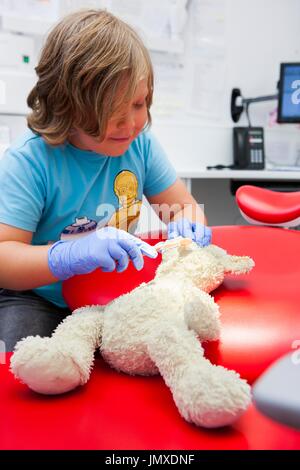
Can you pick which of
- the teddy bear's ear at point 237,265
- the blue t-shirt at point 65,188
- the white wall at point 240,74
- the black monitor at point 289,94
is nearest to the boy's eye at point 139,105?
the blue t-shirt at point 65,188

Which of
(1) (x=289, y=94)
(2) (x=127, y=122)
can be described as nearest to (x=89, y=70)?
(2) (x=127, y=122)

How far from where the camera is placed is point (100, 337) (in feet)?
1.68

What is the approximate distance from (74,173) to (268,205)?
476mm

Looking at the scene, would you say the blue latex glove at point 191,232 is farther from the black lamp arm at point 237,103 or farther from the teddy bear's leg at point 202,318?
the black lamp arm at point 237,103

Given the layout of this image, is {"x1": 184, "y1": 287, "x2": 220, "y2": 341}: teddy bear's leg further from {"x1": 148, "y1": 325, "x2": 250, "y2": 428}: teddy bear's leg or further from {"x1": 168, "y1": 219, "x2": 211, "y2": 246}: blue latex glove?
{"x1": 168, "y1": 219, "x2": 211, "y2": 246}: blue latex glove

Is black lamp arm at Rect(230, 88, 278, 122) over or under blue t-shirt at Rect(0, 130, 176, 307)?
over

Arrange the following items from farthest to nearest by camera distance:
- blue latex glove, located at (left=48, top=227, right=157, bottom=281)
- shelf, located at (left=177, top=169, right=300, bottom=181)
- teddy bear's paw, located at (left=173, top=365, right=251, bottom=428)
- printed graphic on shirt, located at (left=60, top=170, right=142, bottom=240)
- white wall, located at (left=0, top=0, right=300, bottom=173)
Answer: white wall, located at (left=0, top=0, right=300, bottom=173) < shelf, located at (left=177, top=169, right=300, bottom=181) < printed graphic on shirt, located at (left=60, top=170, right=142, bottom=240) < blue latex glove, located at (left=48, top=227, right=157, bottom=281) < teddy bear's paw, located at (left=173, top=365, right=251, bottom=428)

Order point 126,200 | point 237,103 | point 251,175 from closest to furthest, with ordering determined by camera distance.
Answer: point 126,200
point 251,175
point 237,103

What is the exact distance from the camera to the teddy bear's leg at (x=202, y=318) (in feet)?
1.59

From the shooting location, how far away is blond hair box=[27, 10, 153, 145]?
0.67 meters

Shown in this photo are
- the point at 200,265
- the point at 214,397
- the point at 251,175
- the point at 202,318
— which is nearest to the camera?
the point at 214,397

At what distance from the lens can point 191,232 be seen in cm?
82

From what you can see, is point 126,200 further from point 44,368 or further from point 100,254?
point 44,368

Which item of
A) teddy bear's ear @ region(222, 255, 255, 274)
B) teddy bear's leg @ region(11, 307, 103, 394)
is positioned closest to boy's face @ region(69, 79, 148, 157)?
teddy bear's ear @ region(222, 255, 255, 274)
